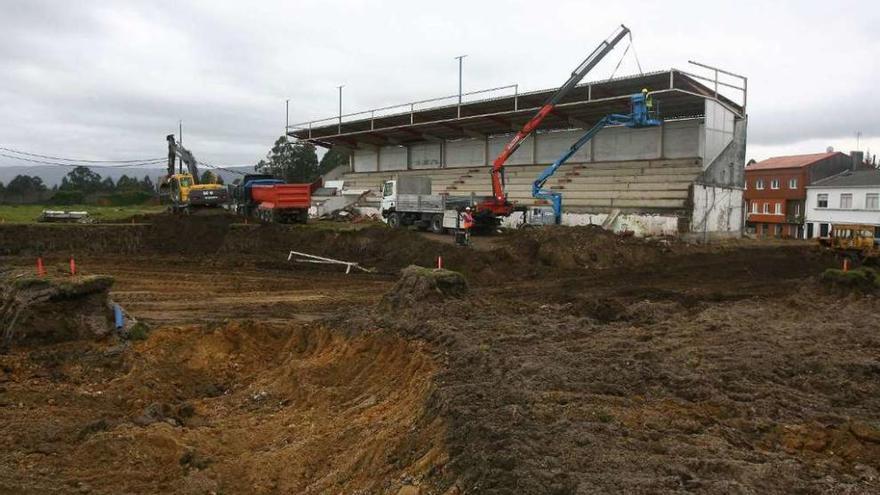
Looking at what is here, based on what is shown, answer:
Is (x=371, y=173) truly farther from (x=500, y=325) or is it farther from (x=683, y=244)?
(x=500, y=325)

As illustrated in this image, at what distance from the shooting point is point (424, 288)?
11961mm

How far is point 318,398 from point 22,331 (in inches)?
212

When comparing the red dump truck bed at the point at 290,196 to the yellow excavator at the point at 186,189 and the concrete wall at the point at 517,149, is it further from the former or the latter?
the concrete wall at the point at 517,149

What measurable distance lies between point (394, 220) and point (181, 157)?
15.1 metres

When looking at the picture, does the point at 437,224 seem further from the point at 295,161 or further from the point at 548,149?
the point at 295,161

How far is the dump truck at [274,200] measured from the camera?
1195 inches

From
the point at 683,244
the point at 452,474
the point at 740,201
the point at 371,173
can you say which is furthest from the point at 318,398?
the point at 371,173

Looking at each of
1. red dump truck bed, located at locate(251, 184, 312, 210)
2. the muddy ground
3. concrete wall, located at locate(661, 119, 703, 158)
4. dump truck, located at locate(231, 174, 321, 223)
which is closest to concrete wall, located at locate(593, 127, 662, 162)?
concrete wall, located at locate(661, 119, 703, 158)

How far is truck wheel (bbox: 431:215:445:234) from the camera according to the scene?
2905 centimetres

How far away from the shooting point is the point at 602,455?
16.2 feet

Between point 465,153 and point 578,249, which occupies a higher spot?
point 465,153

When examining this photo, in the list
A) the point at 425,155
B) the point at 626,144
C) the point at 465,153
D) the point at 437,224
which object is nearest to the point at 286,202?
the point at 437,224

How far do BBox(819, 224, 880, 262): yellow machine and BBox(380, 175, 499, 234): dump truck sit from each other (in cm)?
1316

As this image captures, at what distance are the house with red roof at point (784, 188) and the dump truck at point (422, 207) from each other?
3668 centimetres
